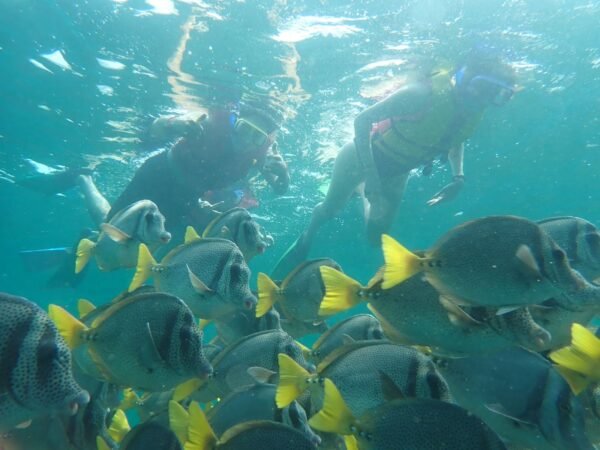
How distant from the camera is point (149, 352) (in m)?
2.45

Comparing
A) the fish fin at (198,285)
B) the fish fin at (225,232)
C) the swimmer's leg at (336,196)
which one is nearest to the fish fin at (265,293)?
the fish fin at (198,285)

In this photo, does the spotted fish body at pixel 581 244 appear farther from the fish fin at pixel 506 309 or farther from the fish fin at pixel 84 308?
the fish fin at pixel 84 308

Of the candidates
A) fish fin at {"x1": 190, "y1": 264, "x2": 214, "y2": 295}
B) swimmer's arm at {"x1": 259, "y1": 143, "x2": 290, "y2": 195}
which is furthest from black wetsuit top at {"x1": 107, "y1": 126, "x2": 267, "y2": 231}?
→ fish fin at {"x1": 190, "y1": 264, "x2": 214, "y2": 295}

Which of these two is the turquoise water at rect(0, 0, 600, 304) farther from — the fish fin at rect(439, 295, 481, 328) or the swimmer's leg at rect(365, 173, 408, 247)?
the fish fin at rect(439, 295, 481, 328)

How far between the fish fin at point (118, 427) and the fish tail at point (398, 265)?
2930 millimetres

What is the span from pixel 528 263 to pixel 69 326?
2.67m

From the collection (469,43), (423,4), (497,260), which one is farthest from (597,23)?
(497,260)

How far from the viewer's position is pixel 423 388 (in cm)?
237

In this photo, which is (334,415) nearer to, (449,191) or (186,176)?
(449,191)

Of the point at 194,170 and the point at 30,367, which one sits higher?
the point at 30,367

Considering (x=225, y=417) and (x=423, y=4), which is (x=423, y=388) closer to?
(x=225, y=417)

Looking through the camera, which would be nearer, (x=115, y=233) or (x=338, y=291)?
(x=338, y=291)

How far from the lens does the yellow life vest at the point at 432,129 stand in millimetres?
9922

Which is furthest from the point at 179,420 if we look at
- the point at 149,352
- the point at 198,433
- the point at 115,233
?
the point at 115,233
